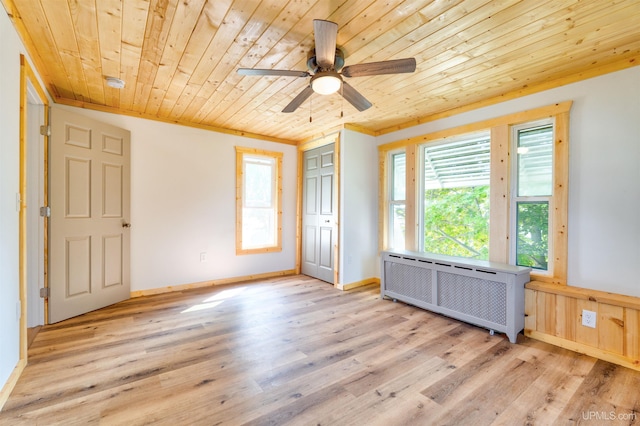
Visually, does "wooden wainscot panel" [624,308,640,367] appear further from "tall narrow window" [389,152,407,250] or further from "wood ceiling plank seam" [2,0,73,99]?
"wood ceiling plank seam" [2,0,73,99]

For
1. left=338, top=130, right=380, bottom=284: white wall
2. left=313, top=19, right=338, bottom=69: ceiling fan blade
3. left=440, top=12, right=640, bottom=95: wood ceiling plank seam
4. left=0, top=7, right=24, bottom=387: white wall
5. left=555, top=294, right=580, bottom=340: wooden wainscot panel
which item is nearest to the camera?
left=313, top=19, right=338, bottom=69: ceiling fan blade

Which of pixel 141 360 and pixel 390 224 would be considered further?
pixel 390 224

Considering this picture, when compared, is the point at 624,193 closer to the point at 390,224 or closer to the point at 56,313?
the point at 390,224

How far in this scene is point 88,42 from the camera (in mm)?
2100

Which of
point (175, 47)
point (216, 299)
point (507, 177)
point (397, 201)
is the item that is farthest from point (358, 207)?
point (175, 47)

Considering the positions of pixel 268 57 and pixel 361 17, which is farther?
pixel 268 57

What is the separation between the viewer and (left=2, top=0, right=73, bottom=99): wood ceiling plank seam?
177 cm

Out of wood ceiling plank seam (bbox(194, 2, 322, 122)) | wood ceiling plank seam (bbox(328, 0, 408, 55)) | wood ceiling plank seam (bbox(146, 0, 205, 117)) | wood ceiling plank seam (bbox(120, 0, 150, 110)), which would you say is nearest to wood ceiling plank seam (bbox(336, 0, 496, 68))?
wood ceiling plank seam (bbox(328, 0, 408, 55))

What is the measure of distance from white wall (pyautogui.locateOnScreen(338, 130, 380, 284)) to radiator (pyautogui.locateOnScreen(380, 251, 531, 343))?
61cm

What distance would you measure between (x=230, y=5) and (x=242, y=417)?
7.88 ft

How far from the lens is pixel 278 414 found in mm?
1609

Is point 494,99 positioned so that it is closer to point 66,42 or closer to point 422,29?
point 422,29

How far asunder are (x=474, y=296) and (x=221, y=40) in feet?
10.4

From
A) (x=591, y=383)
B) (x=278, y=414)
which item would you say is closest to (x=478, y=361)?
(x=591, y=383)
